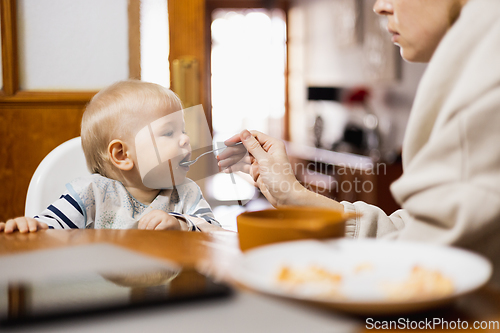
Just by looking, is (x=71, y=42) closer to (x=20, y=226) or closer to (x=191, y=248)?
(x=20, y=226)

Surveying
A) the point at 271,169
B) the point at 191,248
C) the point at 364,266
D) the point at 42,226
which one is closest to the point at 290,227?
the point at 364,266

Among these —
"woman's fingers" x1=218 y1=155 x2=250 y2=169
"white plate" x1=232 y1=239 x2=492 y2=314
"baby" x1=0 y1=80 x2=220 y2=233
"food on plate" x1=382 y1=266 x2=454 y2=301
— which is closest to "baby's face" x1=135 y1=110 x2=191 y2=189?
"baby" x1=0 y1=80 x2=220 y2=233

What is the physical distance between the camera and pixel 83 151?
1.31 m

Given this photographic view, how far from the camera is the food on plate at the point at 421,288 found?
38 centimetres

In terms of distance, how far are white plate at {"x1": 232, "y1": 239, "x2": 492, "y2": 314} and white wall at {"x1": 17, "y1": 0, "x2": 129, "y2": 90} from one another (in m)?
1.67

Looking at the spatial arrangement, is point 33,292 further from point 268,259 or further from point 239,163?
point 239,163

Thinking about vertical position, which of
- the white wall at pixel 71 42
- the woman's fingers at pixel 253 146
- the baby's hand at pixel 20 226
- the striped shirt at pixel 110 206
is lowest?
the striped shirt at pixel 110 206

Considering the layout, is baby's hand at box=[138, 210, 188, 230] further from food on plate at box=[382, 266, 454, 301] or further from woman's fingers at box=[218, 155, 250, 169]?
food on plate at box=[382, 266, 454, 301]

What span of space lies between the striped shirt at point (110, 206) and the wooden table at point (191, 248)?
22cm

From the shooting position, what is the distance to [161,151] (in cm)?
123

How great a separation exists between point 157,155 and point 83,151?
23 centimetres

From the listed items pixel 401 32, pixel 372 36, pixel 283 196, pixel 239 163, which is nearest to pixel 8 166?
pixel 239 163

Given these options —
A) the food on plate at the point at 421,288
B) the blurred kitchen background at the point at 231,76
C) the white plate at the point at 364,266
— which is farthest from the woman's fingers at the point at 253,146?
the food on plate at the point at 421,288

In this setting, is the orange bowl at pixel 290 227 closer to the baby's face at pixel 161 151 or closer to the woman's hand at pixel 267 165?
the woman's hand at pixel 267 165
